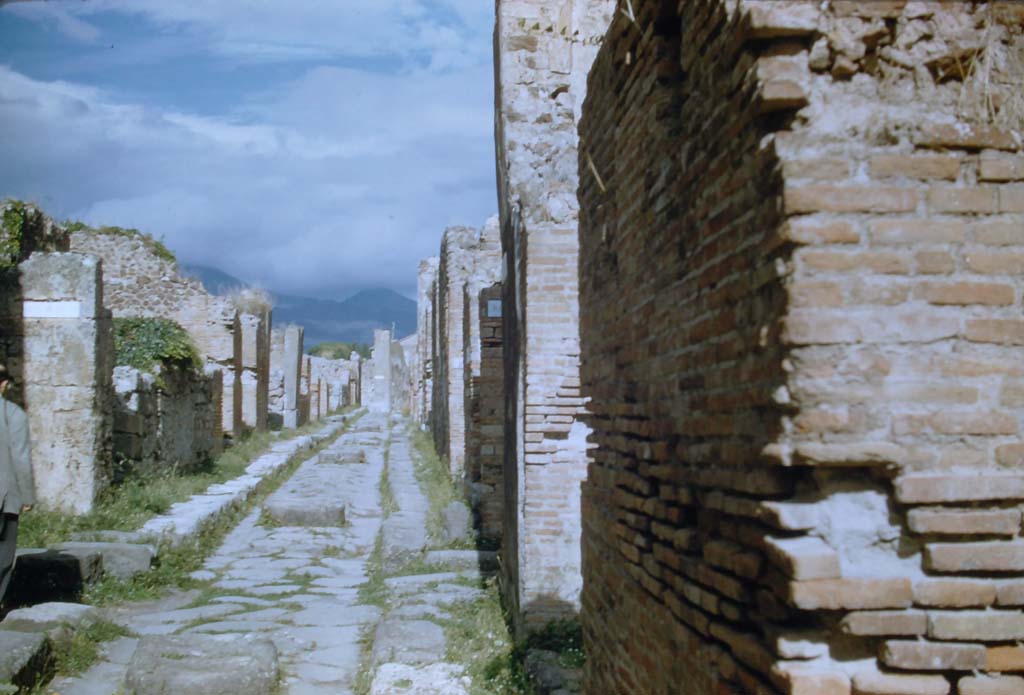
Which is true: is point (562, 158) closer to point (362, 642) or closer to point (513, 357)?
point (513, 357)

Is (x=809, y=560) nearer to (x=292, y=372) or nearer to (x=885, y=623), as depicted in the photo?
(x=885, y=623)

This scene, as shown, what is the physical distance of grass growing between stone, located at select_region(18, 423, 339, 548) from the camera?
29.6 feet

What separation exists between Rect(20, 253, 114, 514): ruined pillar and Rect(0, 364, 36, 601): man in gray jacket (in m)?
3.44

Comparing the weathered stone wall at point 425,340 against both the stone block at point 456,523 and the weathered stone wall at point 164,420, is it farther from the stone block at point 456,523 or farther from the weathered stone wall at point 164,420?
the stone block at point 456,523

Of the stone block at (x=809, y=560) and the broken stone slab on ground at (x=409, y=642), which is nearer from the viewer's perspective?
the stone block at (x=809, y=560)

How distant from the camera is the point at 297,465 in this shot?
731 inches

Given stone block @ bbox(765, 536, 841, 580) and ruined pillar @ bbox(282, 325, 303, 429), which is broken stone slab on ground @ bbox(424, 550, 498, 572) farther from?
ruined pillar @ bbox(282, 325, 303, 429)

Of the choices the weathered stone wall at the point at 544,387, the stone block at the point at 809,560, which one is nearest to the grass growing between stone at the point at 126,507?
the weathered stone wall at the point at 544,387

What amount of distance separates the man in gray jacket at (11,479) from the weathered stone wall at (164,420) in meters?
4.85

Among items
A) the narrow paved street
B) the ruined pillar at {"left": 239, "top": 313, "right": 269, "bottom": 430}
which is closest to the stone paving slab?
the narrow paved street

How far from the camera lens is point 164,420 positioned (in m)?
13.8

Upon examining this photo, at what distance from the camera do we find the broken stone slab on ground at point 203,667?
17.6 ft

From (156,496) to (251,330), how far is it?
1249cm

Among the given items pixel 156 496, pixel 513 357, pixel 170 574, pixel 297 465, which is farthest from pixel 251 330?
pixel 513 357
